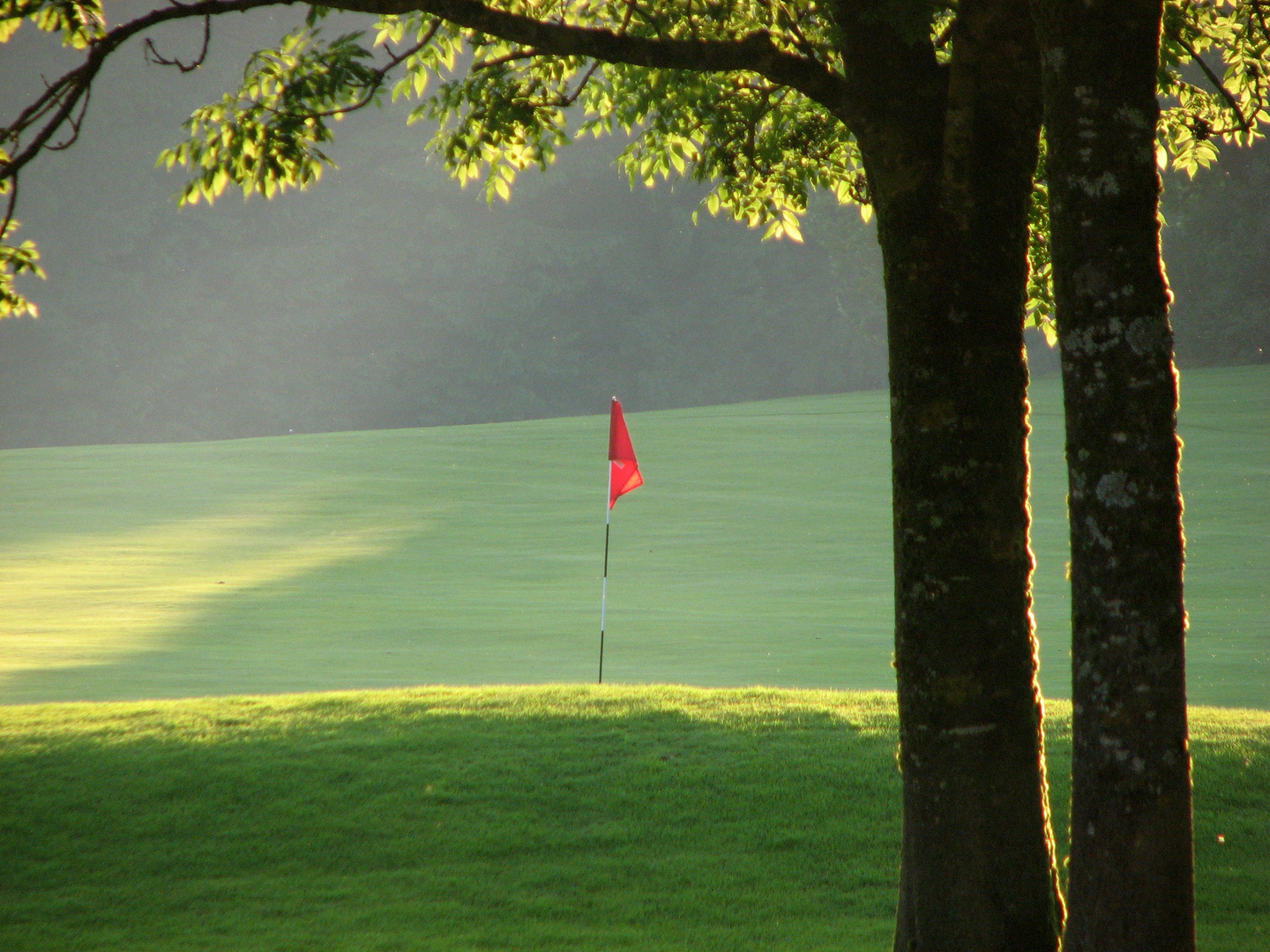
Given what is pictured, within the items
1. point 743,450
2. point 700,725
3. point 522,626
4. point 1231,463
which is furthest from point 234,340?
point 700,725

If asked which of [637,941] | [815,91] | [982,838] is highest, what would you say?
[815,91]

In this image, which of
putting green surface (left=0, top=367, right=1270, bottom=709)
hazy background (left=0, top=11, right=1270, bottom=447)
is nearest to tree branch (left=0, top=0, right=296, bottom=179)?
putting green surface (left=0, top=367, right=1270, bottom=709)

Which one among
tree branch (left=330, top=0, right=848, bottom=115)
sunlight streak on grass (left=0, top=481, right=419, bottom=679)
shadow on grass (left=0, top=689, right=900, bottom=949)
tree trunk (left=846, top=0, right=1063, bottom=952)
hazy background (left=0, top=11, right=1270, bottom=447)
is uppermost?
hazy background (left=0, top=11, right=1270, bottom=447)

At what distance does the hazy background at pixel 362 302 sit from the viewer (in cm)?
5666

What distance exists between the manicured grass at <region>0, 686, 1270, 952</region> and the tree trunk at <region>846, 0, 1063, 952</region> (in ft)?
2.94

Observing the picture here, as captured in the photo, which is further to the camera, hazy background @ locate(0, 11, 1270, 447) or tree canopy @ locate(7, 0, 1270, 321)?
hazy background @ locate(0, 11, 1270, 447)

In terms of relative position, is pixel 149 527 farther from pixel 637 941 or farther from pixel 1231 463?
pixel 1231 463

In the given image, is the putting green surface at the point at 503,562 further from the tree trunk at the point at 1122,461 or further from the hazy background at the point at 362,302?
the hazy background at the point at 362,302

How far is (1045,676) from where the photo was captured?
9375mm

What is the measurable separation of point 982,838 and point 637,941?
1343 millimetres

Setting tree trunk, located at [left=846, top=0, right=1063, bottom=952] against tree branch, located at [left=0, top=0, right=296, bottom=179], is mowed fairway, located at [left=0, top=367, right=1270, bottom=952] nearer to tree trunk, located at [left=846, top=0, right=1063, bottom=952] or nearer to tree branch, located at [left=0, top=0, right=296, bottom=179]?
tree trunk, located at [left=846, top=0, right=1063, bottom=952]

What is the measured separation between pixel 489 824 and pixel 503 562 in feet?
29.6

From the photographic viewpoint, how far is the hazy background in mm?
56656

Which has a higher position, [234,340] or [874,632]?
[234,340]
